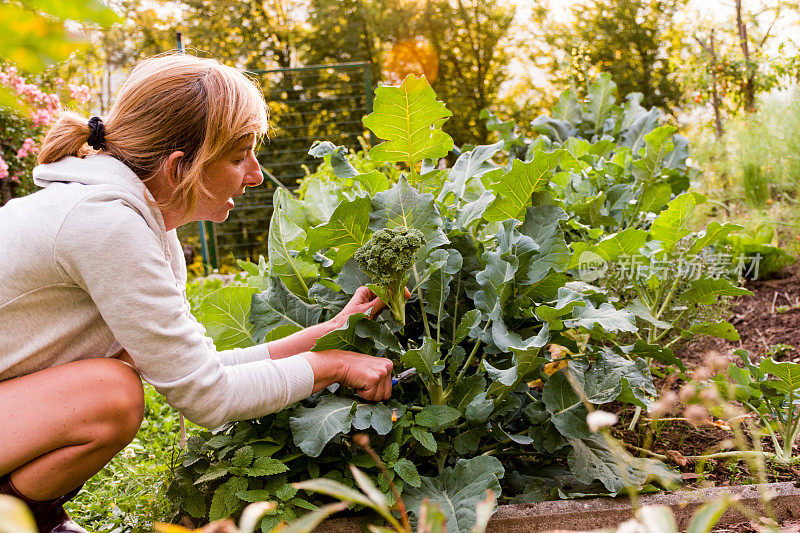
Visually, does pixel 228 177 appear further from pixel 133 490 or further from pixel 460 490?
pixel 133 490

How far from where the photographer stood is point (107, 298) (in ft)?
4.14

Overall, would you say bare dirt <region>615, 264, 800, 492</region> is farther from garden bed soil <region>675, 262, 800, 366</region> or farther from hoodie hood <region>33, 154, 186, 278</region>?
hoodie hood <region>33, 154, 186, 278</region>

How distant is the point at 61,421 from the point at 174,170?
0.56m

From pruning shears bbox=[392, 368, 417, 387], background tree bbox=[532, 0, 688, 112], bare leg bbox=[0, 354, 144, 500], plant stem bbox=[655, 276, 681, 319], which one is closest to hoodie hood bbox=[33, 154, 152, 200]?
bare leg bbox=[0, 354, 144, 500]

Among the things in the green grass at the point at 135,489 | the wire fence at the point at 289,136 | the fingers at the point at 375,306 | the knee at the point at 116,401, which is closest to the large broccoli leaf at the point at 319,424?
→ the fingers at the point at 375,306

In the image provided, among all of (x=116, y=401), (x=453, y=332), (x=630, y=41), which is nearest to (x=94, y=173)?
(x=116, y=401)

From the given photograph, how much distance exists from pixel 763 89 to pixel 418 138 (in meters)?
5.62

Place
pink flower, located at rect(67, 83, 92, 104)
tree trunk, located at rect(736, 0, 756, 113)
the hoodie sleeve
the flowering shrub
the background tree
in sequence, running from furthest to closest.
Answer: the background tree, tree trunk, located at rect(736, 0, 756, 113), pink flower, located at rect(67, 83, 92, 104), the flowering shrub, the hoodie sleeve

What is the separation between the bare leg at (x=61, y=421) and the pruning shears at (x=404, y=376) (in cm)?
60

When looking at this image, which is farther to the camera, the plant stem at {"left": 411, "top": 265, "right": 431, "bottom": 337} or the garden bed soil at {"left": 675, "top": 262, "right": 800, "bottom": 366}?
the garden bed soil at {"left": 675, "top": 262, "right": 800, "bottom": 366}

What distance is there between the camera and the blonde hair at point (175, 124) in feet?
4.60

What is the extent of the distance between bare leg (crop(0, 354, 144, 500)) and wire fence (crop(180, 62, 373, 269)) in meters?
5.79

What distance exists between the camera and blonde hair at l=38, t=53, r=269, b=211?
55.2 inches

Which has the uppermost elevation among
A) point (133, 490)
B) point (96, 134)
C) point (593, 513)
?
point (96, 134)
